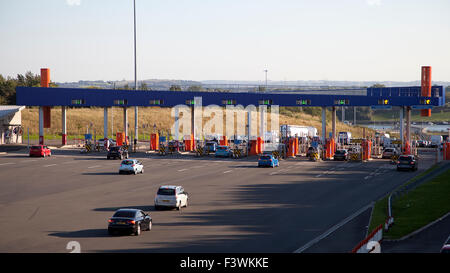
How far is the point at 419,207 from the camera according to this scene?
3591 cm

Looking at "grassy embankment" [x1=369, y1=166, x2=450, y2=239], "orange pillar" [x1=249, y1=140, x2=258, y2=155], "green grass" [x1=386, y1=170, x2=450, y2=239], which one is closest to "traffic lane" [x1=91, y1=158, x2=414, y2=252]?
"grassy embankment" [x1=369, y1=166, x2=450, y2=239]

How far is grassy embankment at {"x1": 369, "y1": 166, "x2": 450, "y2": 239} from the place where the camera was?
29.9 meters

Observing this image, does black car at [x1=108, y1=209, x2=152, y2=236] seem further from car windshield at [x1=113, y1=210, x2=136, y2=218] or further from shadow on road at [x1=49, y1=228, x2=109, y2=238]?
shadow on road at [x1=49, y1=228, x2=109, y2=238]

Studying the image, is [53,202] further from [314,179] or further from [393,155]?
[393,155]

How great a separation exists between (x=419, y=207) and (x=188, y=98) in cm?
4842

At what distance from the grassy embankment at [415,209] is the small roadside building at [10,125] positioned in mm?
56650

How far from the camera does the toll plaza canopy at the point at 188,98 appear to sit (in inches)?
3135

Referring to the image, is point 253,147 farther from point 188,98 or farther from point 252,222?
point 252,222

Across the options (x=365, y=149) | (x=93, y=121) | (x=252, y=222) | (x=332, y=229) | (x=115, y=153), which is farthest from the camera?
(x=93, y=121)

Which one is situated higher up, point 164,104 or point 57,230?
point 164,104

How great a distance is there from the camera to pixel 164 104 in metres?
81.8

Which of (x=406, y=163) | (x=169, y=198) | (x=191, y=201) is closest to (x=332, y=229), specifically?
(x=169, y=198)
